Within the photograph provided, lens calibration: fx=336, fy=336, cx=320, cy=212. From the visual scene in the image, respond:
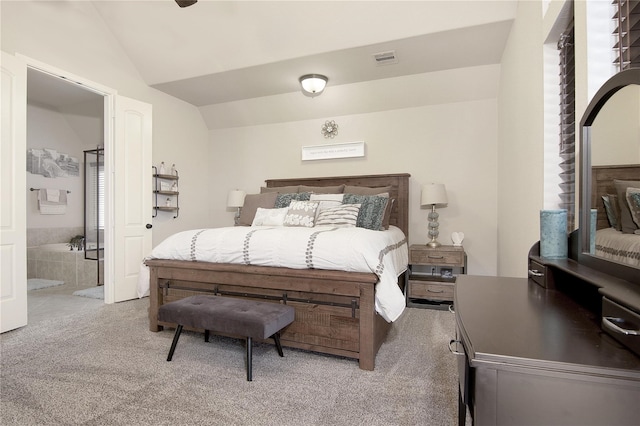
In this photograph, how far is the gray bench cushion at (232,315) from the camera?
6.22 feet

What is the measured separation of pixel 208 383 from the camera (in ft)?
6.15

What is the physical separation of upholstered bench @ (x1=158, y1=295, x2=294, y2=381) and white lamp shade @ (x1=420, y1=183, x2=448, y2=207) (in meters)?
2.23

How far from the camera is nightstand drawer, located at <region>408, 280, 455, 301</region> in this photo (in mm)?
3322

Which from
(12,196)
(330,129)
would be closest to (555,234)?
(330,129)

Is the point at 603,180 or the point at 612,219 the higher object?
the point at 603,180

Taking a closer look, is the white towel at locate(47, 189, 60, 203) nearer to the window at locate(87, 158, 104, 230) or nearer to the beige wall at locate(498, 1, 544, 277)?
the window at locate(87, 158, 104, 230)

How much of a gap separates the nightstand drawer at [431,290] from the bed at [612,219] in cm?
229

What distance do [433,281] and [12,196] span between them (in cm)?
388

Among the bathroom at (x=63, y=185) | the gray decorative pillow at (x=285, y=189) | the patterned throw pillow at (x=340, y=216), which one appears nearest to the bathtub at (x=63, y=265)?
the bathroom at (x=63, y=185)

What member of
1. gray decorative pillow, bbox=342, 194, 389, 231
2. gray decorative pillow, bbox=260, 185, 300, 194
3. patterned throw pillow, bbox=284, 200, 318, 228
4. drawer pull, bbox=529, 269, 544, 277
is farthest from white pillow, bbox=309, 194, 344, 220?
drawer pull, bbox=529, 269, 544, 277

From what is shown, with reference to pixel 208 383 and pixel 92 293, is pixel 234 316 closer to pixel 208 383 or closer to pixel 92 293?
pixel 208 383

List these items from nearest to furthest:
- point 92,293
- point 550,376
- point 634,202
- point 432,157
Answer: point 550,376 → point 634,202 → point 92,293 → point 432,157

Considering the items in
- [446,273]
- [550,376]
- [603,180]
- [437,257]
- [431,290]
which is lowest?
[431,290]

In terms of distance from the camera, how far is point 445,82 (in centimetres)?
384
